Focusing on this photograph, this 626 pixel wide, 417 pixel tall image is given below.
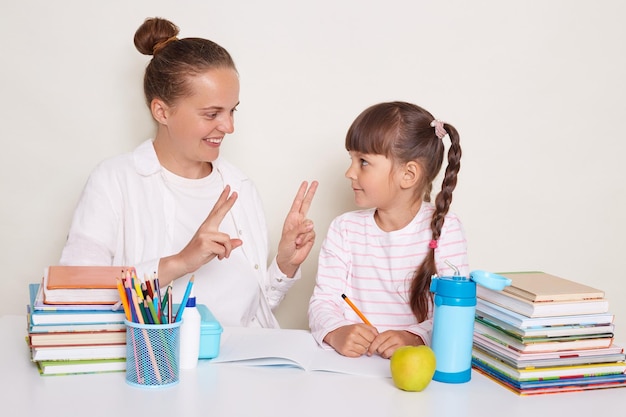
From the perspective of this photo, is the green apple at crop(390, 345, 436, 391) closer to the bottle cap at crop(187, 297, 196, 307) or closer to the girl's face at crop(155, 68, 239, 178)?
the bottle cap at crop(187, 297, 196, 307)

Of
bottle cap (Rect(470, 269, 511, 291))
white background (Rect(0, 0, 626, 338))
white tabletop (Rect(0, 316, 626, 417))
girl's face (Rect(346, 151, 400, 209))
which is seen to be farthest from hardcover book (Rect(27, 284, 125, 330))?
white background (Rect(0, 0, 626, 338))

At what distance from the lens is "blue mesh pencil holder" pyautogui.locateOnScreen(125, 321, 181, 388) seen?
128 centimetres

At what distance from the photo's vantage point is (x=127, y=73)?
→ 7.86 feet

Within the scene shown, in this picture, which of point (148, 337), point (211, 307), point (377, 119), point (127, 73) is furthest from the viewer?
point (127, 73)

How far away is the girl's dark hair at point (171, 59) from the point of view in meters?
2.02

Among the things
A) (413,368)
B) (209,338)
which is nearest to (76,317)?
(209,338)

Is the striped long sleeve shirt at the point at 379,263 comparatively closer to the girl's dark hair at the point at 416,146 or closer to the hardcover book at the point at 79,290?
the girl's dark hair at the point at 416,146

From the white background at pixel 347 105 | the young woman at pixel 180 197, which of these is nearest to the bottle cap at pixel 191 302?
the young woman at pixel 180 197

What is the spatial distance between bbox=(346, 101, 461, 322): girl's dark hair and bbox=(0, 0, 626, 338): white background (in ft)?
1.89

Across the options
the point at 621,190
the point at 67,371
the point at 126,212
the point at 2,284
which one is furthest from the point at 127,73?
the point at 621,190

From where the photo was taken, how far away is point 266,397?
127 centimetres

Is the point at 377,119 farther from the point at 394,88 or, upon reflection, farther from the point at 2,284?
the point at 2,284

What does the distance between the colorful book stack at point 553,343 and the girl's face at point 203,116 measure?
1.01 m

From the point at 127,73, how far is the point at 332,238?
97cm
